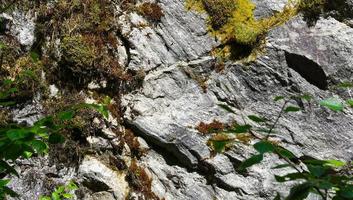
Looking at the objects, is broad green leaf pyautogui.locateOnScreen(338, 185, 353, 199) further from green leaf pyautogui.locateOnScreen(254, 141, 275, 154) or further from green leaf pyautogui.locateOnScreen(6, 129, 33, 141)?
green leaf pyautogui.locateOnScreen(6, 129, 33, 141)

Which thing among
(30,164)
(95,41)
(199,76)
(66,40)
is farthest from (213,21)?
(30,164)

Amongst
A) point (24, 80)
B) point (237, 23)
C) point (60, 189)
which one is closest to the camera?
point (60, 189)

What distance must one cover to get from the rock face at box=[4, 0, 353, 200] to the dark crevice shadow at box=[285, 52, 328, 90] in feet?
0.06

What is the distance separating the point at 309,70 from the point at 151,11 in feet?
10.7

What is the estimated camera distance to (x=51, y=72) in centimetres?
734

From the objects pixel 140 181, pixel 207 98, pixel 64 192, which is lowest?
pixel 64 192

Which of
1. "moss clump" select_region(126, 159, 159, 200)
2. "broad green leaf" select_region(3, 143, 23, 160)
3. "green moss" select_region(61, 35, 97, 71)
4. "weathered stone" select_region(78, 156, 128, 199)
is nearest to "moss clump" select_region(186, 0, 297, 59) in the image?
"green moss" select_region(61, 35, 97, 71)

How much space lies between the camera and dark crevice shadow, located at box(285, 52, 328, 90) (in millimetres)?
7801

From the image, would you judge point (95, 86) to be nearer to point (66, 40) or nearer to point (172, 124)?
point (66, 40)

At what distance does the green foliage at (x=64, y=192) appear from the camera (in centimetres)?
629

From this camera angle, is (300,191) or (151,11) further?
(151,11)

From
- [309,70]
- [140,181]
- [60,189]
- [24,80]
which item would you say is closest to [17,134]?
[60,189]

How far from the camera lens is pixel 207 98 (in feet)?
25.0

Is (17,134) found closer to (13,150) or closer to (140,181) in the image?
(13,150)
